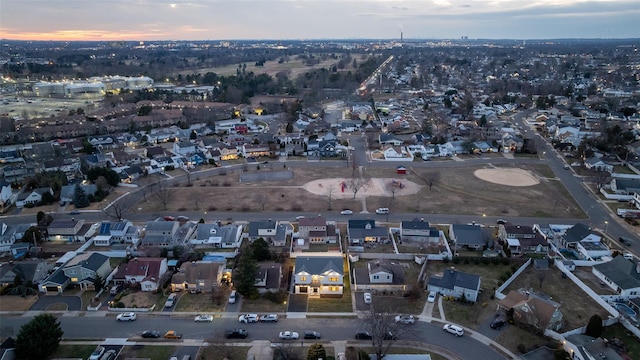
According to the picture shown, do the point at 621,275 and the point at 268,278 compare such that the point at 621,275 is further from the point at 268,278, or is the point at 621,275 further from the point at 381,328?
the point at 268,278

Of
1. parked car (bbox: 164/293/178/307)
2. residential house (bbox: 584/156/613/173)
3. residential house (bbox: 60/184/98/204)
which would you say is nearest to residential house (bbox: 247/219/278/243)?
parked car (bbox: 164/293/178/307)

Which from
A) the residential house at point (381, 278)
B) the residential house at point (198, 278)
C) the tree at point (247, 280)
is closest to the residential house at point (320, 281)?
the residential house at point (381, 278)

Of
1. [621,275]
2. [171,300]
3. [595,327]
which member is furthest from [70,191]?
[621,275]

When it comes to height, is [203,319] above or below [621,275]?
below

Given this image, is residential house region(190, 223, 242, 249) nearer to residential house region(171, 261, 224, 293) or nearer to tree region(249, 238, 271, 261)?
tree region(249, 238, 271, 261)

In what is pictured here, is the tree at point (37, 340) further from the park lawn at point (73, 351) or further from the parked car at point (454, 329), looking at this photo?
the parked car at point (454, 329)

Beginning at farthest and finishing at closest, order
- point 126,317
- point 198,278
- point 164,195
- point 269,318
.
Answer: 1. point 164,195
2. point 198,278
3. point 126,317
4. point 269,318
